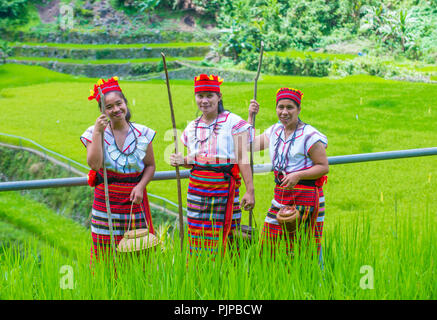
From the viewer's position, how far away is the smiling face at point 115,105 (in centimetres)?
198

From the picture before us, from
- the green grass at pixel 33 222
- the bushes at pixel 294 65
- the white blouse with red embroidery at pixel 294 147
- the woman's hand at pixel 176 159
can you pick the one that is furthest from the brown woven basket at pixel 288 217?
the bushes at pixel 294 65

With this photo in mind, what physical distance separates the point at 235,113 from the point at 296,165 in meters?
9.47

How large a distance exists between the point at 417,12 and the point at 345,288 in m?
12.8

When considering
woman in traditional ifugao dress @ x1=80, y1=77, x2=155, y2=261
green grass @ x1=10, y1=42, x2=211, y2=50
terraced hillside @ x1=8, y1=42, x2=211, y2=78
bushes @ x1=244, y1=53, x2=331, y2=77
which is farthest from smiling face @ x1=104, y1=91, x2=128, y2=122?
green grass @ x1=10, y1=42, x2=211, y2=50

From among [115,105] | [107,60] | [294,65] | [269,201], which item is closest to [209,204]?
[115,105]

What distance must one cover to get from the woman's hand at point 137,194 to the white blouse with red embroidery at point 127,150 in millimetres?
81

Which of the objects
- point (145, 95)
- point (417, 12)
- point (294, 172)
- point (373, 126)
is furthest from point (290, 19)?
point (294, 172)

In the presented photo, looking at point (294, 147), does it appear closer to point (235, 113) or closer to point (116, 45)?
point (235, 113)

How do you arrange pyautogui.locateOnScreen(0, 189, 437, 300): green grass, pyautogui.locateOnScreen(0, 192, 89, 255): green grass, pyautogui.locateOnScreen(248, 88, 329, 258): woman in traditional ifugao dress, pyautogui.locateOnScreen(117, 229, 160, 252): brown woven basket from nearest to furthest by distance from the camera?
1. pyautogui.locateOnScreen(0, 189, 437, 300): green grass
2. pyautogui.locateOnScreen(117, 229, 160, 252): brown woven basket
3. pyautogui.locateOnScreen(248, 88, 329, 258): woman in traditional ifugao dress
4. pyautogui.locateOnScreen(0, 192, 89, 255): green grass

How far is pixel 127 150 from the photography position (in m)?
2.04

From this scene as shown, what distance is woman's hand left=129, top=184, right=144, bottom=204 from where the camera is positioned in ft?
6.51

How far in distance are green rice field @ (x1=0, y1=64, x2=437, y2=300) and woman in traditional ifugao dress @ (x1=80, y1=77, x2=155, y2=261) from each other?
12 centimetres

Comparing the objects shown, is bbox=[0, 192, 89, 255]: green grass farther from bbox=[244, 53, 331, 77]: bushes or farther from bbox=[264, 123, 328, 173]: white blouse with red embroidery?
bbox=[244, 53, 331, 77]: bushes

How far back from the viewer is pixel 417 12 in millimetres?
13008
